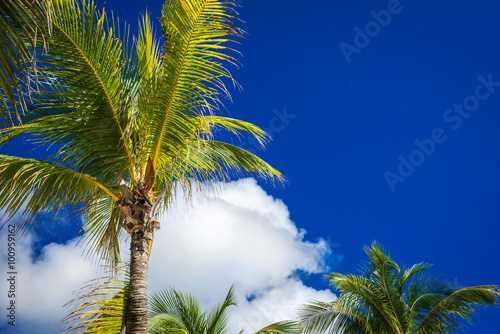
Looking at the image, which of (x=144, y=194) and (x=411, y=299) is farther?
(x=411, y=299)

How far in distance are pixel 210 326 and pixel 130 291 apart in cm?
762

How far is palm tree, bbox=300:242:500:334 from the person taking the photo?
39.7 ft

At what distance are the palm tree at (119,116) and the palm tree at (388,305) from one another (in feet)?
24.1

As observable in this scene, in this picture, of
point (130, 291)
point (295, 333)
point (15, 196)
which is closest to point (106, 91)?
point (15, 196)

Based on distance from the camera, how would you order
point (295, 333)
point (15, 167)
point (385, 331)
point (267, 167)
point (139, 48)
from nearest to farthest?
point (15, 167) → point (139, 48) → point (267, 167) → point (295, 333) → point (385, 331)

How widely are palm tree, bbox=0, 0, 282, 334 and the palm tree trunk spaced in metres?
0.01

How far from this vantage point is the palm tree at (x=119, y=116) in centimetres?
552

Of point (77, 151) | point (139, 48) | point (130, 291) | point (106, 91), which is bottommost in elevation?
point (130, 291)

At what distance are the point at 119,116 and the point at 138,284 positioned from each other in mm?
2132

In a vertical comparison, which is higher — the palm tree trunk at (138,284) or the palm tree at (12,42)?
the palm tree at (12,42)

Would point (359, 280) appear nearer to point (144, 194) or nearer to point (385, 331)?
point (385, 331)

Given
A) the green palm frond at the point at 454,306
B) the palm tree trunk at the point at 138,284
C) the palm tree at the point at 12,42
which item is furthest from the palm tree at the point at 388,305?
the palm tree at the point at 12,42

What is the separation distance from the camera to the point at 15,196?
18.4 feet

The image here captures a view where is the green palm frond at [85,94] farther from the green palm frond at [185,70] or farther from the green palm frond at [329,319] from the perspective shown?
the green palm frond at [329,319]
